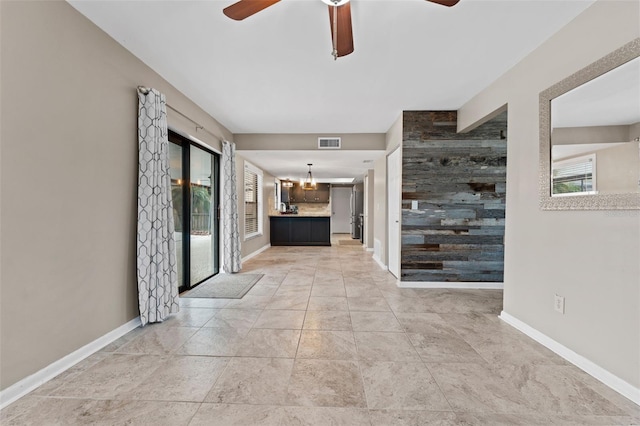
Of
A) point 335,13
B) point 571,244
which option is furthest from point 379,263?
point 335,13

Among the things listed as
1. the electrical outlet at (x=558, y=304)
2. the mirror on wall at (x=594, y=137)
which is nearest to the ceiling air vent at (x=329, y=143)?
the mirror on wall at (x=594, y=137)

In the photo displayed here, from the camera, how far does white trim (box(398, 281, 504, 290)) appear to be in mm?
3852

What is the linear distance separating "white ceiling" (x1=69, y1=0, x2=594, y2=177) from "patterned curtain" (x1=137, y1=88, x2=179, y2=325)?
1.74 ft

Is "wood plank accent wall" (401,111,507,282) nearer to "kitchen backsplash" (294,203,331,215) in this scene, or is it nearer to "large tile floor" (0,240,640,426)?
"large tile floor" (0,240,640,426)

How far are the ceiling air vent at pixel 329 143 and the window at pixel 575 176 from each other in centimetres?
338

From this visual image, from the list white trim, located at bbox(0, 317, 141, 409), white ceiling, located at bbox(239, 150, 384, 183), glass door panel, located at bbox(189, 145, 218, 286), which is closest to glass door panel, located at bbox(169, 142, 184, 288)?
glass door panel, located at bbox(189, 145, 218, 286)

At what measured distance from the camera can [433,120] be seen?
385 centimetres

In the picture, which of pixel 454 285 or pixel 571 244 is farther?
pixel 454 285

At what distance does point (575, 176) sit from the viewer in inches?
77.5

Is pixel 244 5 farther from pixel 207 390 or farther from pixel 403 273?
pixel 403 273

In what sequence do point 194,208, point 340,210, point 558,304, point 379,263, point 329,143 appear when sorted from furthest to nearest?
point 340,210, point 379,263, point 329,143, point 194,208, point 558,304

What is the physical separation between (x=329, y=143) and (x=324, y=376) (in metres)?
3.98

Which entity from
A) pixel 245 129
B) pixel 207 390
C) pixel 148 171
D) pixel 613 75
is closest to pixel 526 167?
pixel 613 75

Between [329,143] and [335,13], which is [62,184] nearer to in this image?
[335,13]
